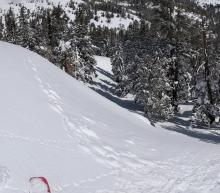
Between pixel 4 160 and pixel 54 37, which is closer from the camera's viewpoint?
pixel 4 160

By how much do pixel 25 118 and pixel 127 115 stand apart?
10468 mm

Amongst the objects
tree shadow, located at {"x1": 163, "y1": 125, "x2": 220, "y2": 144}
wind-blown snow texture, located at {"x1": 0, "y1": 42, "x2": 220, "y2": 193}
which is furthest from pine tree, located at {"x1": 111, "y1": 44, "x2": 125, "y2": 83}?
wind-blown snow texture, located at {"x1": 0, "y1": 42, "x2": 220, "y2": 193}

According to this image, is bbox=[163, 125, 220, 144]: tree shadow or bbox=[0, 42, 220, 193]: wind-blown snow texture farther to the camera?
bbox=[163, 125, 220, 144]: tree shadow

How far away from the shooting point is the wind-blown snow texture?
13.1 m

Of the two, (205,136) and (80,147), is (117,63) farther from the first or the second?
(80,147)

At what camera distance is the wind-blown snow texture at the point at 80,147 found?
13125mm

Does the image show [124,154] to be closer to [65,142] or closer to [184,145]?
[65,142]

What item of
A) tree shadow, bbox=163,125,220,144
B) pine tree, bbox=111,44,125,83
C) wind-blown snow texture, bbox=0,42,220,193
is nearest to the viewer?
wind-blown snow texture, bbox=0,42,220,193

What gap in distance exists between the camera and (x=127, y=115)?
85.6ft

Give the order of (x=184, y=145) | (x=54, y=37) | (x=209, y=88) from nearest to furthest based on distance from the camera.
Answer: (x=184, y=145) → (x=209, y=88) → (x=54, y=37)

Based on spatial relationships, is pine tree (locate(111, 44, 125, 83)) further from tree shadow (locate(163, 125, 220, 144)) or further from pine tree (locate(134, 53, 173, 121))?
tree shadow (locate(163, 125, 220, 144))

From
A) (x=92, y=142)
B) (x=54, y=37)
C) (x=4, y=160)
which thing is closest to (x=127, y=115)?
(x=92, y=142)

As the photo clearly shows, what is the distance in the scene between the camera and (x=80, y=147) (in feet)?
53.3

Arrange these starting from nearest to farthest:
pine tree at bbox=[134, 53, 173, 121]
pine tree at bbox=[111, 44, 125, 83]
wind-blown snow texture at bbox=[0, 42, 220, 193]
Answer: wind-blown snow texture at bbox=[0, 42, 220, 193], pine tree at bbox=[134, 53, 173, 121], pine tree at bbox=[111, 44, 125, 83]
